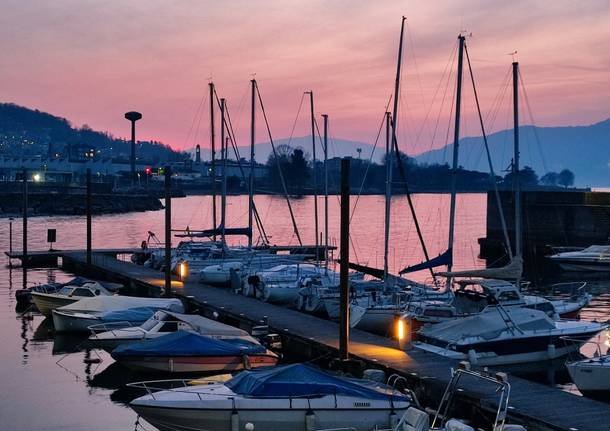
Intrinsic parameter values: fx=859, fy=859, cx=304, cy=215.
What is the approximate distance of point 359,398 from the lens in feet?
60.3

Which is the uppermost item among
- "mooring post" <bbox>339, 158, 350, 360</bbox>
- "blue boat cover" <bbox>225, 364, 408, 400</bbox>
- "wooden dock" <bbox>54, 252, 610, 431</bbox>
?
"mooring post" <bbox>339, 158, 350, 360</bbox>

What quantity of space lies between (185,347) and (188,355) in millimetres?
265

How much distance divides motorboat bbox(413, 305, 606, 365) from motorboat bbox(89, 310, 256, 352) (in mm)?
5823

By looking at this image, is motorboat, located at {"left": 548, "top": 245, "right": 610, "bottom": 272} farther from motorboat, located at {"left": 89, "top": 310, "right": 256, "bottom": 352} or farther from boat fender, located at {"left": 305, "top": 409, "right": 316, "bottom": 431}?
boat fender, located at {"left": 305, "top": 409, "right": 316, "bottom": 431}

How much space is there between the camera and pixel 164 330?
27891 millimetres

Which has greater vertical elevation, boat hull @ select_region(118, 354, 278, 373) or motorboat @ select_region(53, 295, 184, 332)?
motorboat @ select_region(53, 295, 184, 332)

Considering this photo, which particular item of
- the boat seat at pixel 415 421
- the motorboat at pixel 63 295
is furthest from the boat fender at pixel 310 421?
the motorboat at pixel 63 295

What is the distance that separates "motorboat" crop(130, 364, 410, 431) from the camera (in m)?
17.9

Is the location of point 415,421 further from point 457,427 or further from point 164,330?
point 164,330

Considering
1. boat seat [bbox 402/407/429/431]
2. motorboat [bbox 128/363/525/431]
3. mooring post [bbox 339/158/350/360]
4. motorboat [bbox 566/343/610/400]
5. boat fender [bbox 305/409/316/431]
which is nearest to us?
boat seat [bbox 402/407/429/431]

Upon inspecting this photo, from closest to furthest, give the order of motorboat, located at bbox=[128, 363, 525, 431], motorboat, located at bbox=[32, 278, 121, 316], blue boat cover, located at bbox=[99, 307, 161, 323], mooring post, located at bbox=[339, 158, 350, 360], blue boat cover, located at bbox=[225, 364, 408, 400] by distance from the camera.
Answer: motorboat, located at bbox=[128, 363, 525, 431] < blue boat cover, located at bbox=[225, 364, 408, 400] < mooring post, located at bbox=[339, 158, 350, 360] < blue boat cover, located at bbox=[99, 307, 161, 323] < motorboat, located at bbox=[32, 278, 121, 316]

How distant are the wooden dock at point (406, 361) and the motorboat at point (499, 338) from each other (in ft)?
4.26

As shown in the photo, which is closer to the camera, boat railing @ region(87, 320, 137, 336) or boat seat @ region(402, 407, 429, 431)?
boat seat @ region(402, 407, 429, 431)

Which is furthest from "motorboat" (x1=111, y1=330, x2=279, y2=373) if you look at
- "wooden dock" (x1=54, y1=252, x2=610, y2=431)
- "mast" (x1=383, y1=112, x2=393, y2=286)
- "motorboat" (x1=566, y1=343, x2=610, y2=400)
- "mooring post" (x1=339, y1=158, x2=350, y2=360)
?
"mast" (x1=383, y1=112, x2=393, y2=286)
